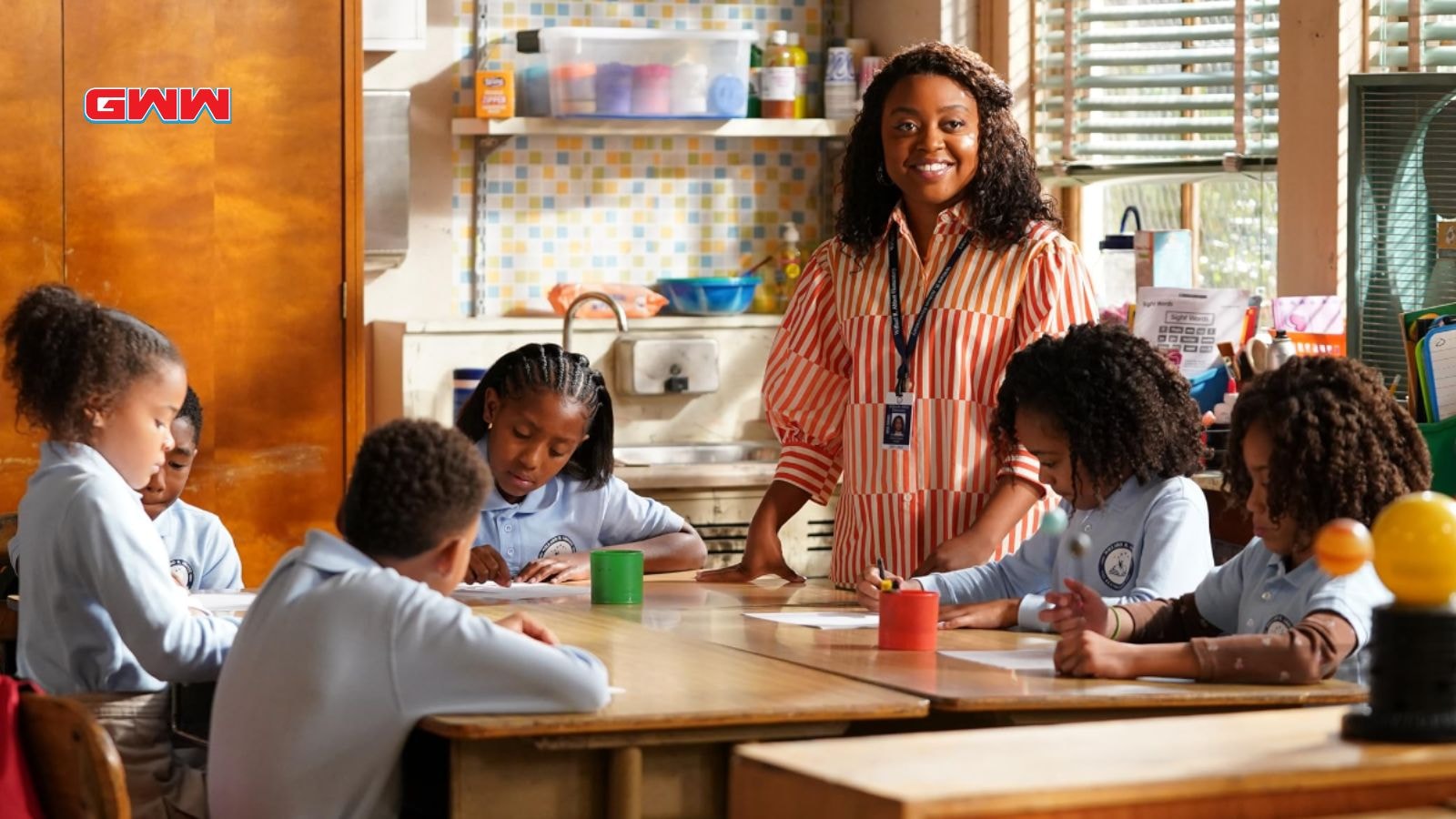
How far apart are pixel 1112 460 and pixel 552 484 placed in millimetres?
A: 1152

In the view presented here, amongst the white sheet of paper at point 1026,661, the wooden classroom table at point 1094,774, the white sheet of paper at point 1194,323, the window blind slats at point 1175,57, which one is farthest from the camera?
the window blind slats at point 1175,57

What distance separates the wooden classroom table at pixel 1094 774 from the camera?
5.14 ft

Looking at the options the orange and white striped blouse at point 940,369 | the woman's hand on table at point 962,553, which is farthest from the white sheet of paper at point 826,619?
the orange and white striped blouse at point 940,369

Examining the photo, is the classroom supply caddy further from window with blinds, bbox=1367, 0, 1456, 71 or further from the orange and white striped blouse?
the orange and white striped blouse

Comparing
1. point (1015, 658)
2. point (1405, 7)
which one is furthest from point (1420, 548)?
point (1405, 7)

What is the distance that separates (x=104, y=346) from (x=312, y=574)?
0.66 metres

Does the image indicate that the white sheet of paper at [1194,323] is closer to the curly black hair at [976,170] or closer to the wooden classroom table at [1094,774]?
the curly black hair at [976,170]

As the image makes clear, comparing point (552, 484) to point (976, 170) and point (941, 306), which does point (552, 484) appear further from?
point (976, 170)

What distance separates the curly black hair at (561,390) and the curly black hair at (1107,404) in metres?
0.89

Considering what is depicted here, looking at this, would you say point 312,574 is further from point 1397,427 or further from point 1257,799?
point 1397,427

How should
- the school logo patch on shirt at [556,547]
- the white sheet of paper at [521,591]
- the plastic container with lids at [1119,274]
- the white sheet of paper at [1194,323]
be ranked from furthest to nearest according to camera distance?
1. the plastic container with lids at [1119,274]
2. the white sheet of paper at [1194,323]
3. the school logo patch on shirt at [556,547]
4. the white sheet of paper at [521,591]

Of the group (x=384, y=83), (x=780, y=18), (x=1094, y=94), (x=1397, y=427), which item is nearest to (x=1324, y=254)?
(x=1094, y=94)

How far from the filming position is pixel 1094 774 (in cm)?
162

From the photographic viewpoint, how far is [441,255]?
219 inches
